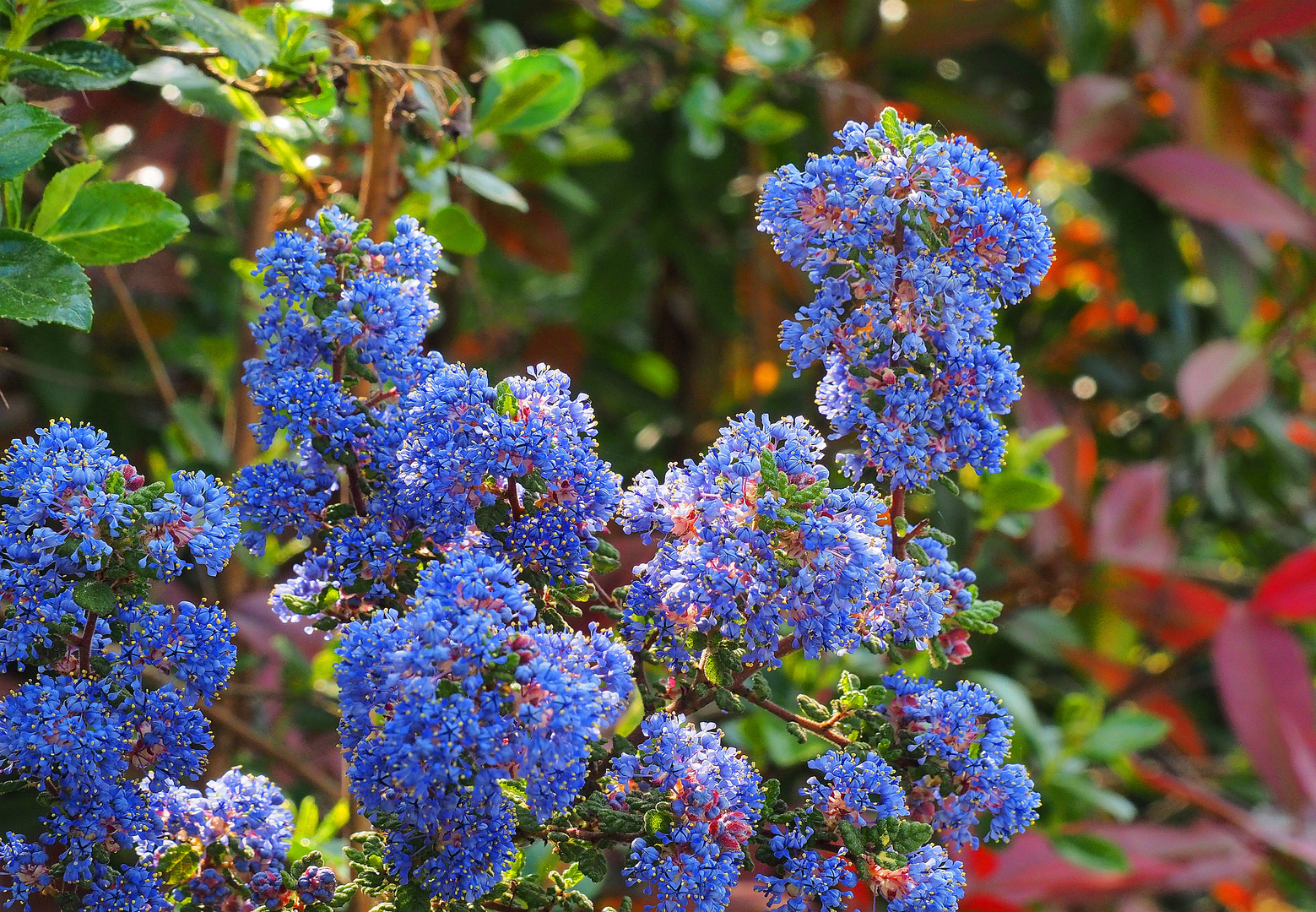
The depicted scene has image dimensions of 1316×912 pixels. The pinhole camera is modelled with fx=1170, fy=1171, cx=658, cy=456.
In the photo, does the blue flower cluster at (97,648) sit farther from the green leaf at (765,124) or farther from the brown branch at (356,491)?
the green leaf at (765,124)

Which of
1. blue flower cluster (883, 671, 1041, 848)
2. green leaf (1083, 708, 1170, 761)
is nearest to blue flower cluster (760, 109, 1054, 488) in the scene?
blue flower cluster (883, 671, 1041, 848)

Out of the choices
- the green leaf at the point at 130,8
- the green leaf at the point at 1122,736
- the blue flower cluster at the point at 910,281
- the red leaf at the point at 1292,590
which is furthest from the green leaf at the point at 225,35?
the red leaf at the point at 1292,590

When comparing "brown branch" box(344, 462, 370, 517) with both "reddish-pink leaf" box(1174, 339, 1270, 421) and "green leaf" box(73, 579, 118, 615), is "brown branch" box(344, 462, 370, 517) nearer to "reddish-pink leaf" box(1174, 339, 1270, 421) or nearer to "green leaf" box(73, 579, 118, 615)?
"green leaf" box(73, 579, 118, 615)

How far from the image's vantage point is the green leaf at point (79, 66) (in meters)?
0.77

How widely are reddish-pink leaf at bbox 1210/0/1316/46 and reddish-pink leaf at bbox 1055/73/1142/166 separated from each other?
6.4 inches

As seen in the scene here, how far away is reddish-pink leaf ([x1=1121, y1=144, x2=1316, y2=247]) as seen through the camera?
1628mm

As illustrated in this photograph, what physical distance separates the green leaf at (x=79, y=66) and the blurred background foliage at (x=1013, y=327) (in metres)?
0.29

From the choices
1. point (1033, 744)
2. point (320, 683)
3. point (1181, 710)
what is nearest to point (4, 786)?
point (320, 683)

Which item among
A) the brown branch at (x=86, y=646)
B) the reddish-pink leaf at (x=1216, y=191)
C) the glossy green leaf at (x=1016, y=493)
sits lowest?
the brown branch at (x=86, y=646)

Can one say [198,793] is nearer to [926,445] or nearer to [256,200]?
[926,445]

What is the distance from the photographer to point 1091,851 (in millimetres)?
1334

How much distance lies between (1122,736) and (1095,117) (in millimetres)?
860

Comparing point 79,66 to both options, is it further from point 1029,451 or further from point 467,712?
point 1029,451

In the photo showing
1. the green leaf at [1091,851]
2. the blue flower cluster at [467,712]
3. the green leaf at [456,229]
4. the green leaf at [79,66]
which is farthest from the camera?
the green leaf at [1091,851]
